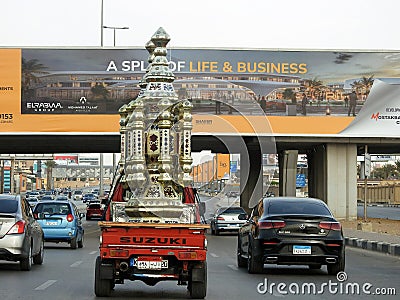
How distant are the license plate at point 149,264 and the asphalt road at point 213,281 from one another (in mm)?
802

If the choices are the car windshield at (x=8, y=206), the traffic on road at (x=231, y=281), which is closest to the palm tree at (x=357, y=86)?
the traffic on road at (x=231, y=281)

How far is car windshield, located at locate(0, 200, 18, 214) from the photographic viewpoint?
18406 mm

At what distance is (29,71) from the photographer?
151 feet

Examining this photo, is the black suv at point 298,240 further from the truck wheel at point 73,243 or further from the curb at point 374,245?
the truck wheel at point 73,243

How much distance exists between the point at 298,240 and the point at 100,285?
17.2ft

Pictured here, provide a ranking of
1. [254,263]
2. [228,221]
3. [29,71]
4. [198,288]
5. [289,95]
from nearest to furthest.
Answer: [198,288] → [254,263] → [228,221] → [29,71] → [289,95]

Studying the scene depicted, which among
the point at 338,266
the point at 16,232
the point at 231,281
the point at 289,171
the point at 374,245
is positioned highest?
the point at 289,171

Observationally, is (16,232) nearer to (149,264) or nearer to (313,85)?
(149,264)

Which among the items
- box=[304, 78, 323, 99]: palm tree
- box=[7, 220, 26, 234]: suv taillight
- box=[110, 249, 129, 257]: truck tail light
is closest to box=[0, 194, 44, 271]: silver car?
box=[7, 220, 26, 234]: suv taillight

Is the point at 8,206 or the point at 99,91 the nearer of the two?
the point at 8,206

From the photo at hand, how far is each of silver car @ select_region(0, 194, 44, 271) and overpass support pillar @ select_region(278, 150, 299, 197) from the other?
39354 millimetres

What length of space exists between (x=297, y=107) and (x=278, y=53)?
119 inches

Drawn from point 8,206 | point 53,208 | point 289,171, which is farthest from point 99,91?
point 8,206

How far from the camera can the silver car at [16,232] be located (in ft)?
58.6
